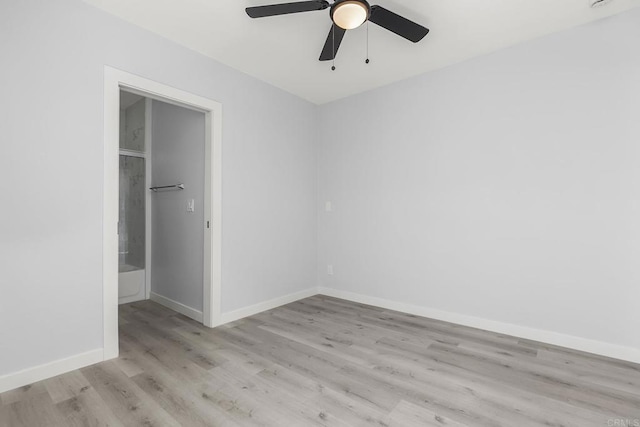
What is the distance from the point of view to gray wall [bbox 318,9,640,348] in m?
2.29

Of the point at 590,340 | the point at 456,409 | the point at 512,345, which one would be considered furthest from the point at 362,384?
the point at 590,340

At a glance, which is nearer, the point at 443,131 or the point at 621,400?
the point at 621,400

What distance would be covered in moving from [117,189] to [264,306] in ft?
6.11

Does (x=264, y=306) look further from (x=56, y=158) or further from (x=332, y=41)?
(x=332, y=41)

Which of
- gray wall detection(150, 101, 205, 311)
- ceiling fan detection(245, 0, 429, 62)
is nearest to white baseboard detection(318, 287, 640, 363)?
gray wall detection(150, 101, 205, 311)

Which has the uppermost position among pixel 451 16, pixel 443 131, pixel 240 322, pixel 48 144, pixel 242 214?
pixel 451 16

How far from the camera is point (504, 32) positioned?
8.20 ft

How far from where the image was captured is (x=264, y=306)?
341cm

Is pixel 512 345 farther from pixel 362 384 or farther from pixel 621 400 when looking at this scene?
pixel 362 384

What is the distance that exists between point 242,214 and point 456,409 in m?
2.40

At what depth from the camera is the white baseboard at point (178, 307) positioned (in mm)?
3136

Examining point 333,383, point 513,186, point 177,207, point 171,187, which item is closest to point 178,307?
point 177,207

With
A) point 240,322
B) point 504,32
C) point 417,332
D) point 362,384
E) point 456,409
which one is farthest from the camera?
point 240,322

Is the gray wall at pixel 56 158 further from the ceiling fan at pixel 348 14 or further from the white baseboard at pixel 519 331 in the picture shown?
the white baseboard at pixel 519 331
